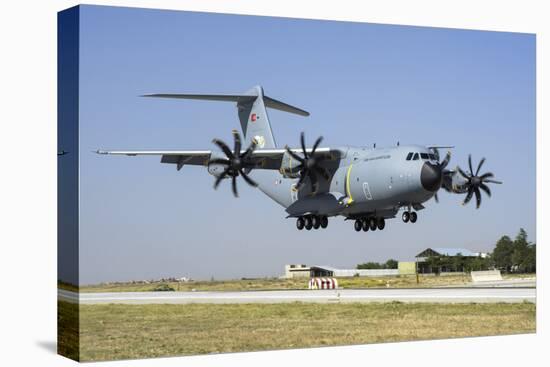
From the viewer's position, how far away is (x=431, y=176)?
26266mm

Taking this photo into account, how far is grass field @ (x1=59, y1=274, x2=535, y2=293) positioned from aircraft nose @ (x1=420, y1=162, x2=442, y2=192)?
2580mm

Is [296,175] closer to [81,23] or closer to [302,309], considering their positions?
[302,309]

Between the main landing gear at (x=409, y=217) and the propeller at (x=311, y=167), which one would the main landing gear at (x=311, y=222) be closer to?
the propeller at (x=311, y=167)

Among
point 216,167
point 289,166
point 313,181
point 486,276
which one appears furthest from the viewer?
point 486,276

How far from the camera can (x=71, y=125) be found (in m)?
18.8

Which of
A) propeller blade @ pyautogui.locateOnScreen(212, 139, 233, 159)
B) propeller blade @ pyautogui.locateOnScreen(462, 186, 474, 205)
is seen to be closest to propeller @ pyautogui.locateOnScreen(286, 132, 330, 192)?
propeller blade @ pyautogui.locateOnScreen(212, 139, 233, 159)

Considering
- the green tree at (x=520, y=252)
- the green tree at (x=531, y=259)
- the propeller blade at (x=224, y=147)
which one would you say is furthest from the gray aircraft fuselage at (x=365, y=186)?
the green tree at (x=531, y=259)

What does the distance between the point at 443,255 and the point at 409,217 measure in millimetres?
1479

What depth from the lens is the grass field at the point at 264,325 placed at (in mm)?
19000

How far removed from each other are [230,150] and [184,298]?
5.61m

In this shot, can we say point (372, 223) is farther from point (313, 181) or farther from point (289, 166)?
point (289, 166)

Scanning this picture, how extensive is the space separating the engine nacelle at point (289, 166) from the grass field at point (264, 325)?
5.38 m

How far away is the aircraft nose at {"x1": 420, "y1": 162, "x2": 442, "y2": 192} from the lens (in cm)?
2627

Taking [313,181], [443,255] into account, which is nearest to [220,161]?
[313,181]
